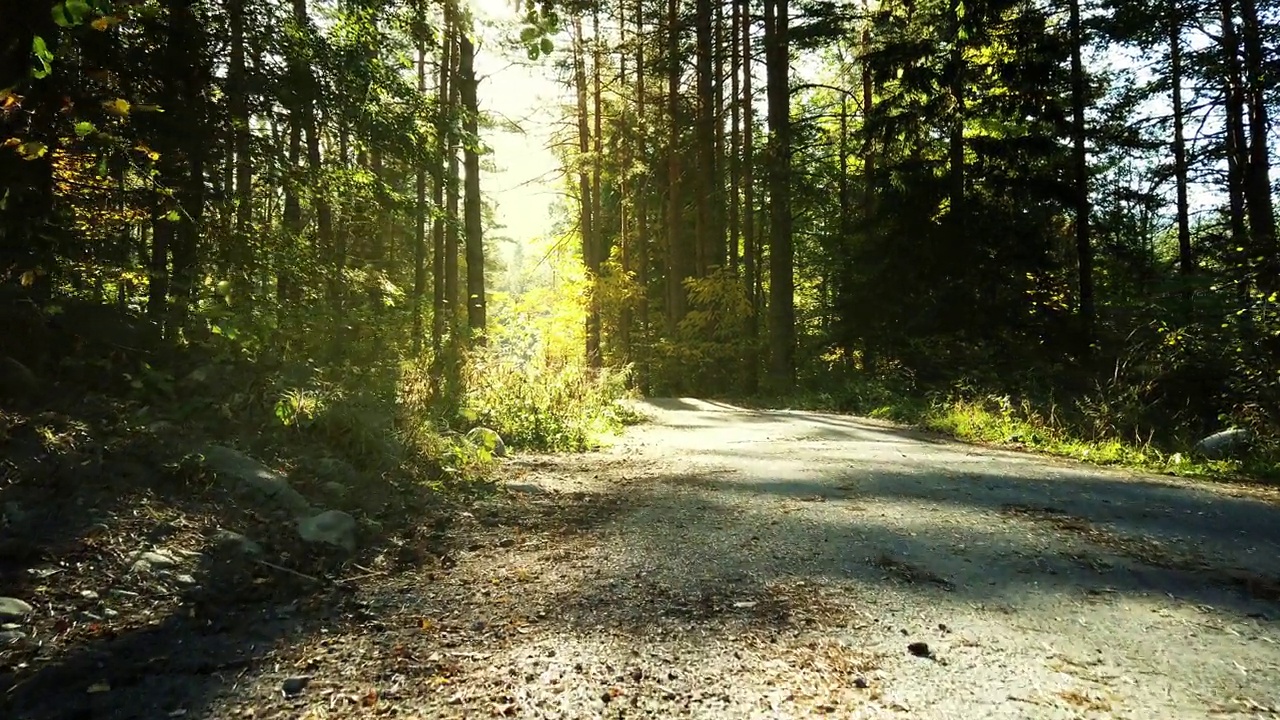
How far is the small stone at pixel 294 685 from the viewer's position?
2453mm

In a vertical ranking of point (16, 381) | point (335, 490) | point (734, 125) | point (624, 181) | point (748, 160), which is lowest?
point (335, 490)

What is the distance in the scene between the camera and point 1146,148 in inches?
757

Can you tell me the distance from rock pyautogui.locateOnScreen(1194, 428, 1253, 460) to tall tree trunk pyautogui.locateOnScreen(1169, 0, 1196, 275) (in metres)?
11.3

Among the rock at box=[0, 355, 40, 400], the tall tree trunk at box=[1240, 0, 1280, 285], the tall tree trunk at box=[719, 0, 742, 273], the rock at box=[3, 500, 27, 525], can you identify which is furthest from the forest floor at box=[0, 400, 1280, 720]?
the tall tree trunk at box=[719, 0, 742, 273]

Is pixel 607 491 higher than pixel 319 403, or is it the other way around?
pixel 319 403

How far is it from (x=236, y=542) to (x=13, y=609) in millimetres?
959

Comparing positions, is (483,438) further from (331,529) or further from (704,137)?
(704,137)

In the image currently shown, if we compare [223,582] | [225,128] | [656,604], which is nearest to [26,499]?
[223,582]

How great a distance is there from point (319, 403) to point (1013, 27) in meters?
18.2

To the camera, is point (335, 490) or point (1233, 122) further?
point (1233, 122)

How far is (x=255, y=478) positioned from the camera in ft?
14.1

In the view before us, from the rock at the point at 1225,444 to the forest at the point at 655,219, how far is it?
A: 0.13 metres

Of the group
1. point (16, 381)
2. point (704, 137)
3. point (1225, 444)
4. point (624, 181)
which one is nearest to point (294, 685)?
point (16, 381)

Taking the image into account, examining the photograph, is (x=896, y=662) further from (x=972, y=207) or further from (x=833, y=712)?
(x=972, y=207)
